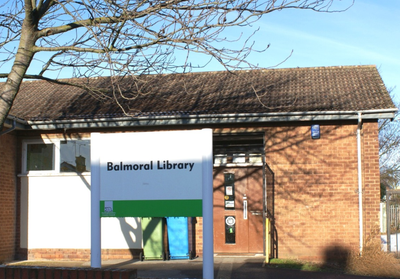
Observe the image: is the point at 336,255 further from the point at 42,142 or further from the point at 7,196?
the point at 7,196

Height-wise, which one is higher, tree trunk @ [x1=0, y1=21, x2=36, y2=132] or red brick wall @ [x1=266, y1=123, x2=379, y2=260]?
tree trunk @ [x1=0, y1=21, x2=36, y2=132]

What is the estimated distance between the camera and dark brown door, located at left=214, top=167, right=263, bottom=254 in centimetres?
1190

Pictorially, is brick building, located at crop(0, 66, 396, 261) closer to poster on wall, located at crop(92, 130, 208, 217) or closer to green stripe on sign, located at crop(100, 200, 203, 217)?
poster on wall, located at crop(92, 130, 208, 217)

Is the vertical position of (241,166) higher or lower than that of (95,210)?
higher

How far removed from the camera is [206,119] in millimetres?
11078

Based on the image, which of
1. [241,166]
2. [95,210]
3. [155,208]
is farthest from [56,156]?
[155,208]

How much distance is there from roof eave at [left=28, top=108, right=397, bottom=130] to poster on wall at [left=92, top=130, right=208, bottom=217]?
12.6 feet

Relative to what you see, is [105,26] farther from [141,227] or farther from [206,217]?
[141,227]

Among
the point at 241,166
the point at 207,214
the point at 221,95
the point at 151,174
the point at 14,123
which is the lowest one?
the point at 207,214

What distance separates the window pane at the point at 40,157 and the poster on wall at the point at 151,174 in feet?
17.1

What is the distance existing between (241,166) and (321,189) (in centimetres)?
200

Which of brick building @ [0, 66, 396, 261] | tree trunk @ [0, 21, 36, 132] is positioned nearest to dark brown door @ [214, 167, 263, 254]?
brick building @ [0, 66, 396, 261]

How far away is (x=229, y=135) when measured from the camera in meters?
11.6

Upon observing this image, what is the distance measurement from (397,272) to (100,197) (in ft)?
18.6
